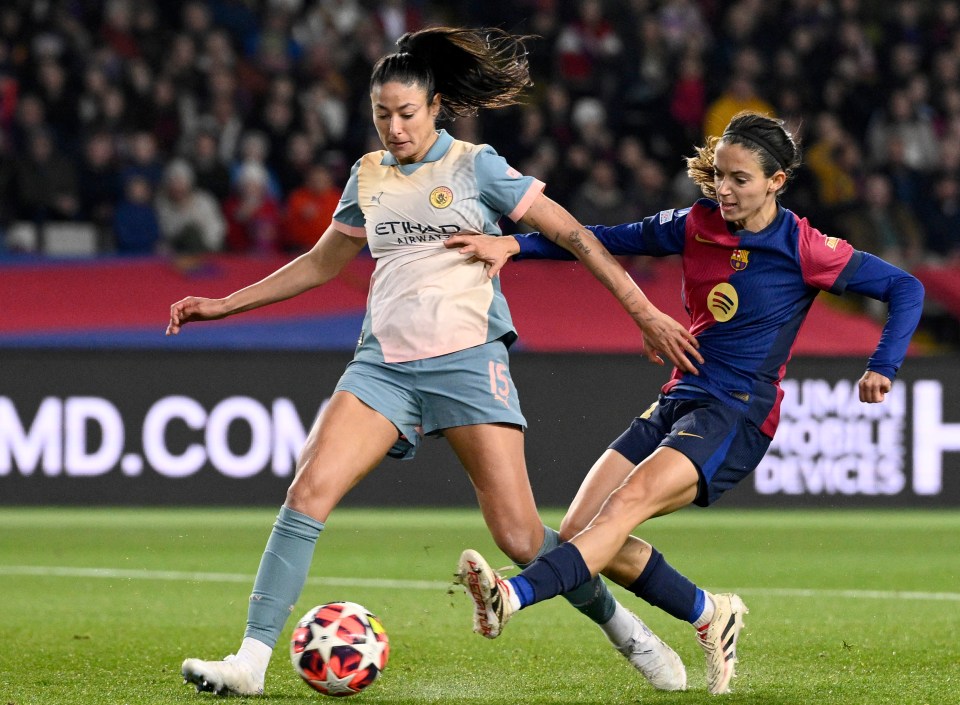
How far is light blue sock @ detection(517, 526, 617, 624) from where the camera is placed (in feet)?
16.2

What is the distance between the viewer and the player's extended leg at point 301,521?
185 inches

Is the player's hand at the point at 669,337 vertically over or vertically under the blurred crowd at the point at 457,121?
under

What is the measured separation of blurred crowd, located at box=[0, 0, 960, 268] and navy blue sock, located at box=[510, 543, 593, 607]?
8006 mm

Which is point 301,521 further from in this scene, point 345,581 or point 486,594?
point 345,581

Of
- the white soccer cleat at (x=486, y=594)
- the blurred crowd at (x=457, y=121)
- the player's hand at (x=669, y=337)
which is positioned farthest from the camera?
the blurred crowd at (x=457, y=121)

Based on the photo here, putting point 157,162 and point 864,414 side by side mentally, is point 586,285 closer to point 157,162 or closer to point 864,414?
point 864,414

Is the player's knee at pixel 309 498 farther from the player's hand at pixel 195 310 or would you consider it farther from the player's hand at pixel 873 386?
the player's hand at pixel 873 386

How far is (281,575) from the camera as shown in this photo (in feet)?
15.6

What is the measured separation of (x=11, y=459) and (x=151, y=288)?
1.71 meters

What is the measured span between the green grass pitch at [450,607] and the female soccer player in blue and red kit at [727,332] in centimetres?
42

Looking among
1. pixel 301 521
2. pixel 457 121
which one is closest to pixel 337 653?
pixel 301 521

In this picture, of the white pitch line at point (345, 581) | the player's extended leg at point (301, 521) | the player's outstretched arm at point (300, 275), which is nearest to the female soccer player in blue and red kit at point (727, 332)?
the player's outstretched arm at point (300, 275)

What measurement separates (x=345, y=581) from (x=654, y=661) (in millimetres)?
2972

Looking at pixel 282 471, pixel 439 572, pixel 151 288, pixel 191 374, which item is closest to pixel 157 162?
pixel 151 288
